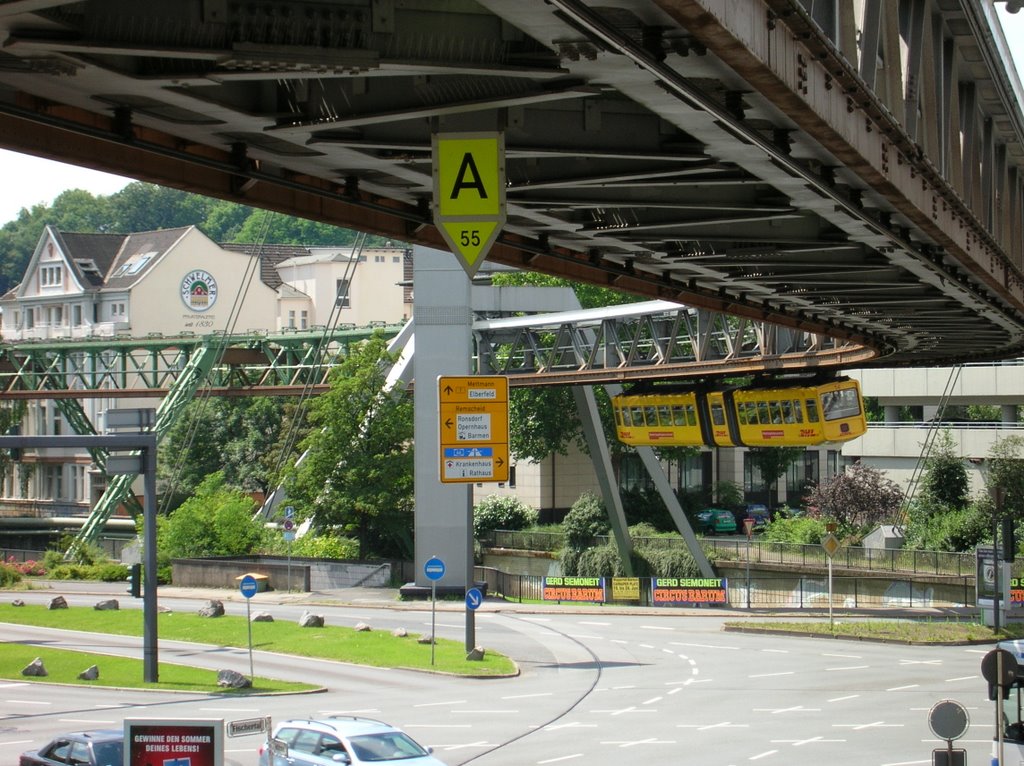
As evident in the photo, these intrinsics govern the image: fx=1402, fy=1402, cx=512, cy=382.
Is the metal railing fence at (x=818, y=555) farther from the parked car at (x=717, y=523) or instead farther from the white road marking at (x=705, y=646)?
the white road marking at (x=705, y=646)

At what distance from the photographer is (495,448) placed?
2958cm

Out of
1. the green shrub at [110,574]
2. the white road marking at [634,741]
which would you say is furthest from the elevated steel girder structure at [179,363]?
the white road marking at [634,741]

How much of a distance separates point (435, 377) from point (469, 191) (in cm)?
3632

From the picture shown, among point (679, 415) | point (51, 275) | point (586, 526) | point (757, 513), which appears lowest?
point (757, 513)

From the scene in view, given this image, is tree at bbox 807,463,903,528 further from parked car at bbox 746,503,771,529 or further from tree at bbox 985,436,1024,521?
parked car at bbox 746,503,771,529

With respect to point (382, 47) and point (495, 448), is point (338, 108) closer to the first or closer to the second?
point (382, 47)

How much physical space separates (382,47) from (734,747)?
16.0 meters

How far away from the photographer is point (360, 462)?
58688 millimetres

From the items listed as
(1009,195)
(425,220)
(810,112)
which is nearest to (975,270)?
(1009,195)

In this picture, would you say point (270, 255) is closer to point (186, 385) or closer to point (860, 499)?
point (186, 385)

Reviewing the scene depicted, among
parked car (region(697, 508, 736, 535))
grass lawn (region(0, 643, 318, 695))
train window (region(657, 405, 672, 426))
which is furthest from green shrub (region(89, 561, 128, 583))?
parked car (region(697, 508, 736, 535))

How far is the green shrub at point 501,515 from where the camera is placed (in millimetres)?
73438

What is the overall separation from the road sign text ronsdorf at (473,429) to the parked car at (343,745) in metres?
10.5

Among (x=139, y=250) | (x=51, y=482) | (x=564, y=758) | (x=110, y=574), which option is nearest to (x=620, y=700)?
(x=564, y=758)
